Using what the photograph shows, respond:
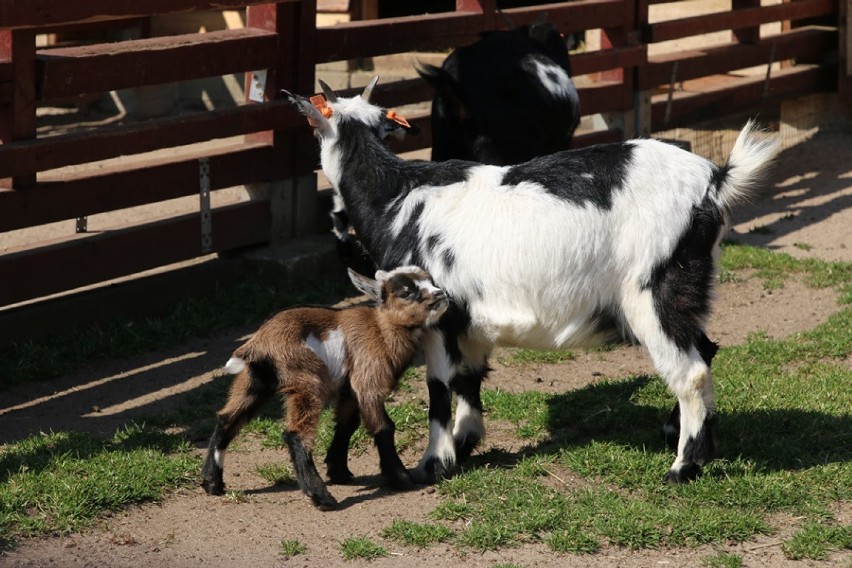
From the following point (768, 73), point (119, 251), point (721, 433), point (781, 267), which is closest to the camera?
point (721, 433)

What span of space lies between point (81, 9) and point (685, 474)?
12.3 feet

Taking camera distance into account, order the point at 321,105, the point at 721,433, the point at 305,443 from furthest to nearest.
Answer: the point at 721,433
the point at 321,105
the point at 305,443

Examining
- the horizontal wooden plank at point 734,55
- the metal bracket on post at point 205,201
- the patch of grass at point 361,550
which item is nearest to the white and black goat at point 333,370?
the patch of grass at point 361,550

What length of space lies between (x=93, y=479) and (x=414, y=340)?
1380 mm

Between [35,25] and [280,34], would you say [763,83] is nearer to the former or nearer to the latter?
[280,34]

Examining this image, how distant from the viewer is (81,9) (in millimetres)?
6062

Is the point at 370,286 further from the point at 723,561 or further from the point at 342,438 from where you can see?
the point at 723,561

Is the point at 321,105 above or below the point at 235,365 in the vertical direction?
above

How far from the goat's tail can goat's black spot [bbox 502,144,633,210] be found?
39 cm

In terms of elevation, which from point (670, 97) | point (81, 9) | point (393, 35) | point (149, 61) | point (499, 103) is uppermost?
point (81, 9)

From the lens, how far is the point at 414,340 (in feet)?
15.8

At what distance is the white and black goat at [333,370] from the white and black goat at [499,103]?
6.73 feet

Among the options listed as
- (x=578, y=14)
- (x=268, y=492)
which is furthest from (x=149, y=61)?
(x=578, y=14)

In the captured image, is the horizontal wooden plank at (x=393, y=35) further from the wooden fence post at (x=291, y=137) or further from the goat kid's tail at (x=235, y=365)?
the goat kid's tail at (x=235, y=365)
